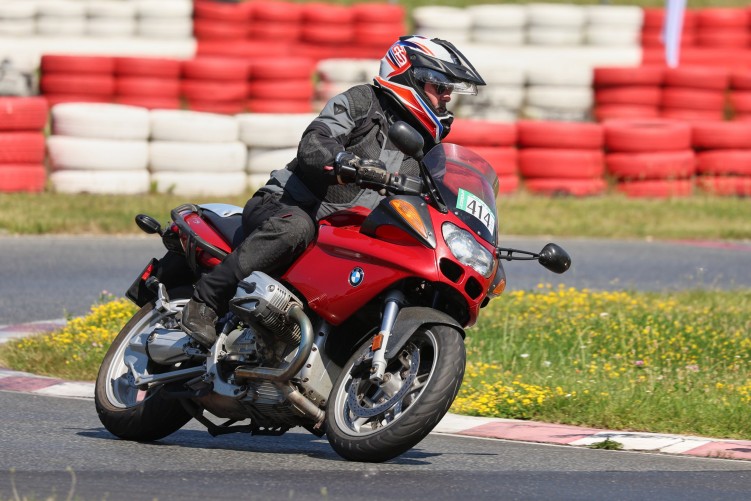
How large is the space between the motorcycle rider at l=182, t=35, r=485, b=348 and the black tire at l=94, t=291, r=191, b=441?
0.44 metres

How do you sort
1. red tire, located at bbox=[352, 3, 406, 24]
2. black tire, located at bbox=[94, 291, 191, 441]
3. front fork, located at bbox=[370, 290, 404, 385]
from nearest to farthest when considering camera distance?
front fork, located at bbox=[370, 290, 404, 385] → black tire, located at bbox=[94, 291, 191, 441] → red tire, located at bbox=[352, 3, 406, 24]

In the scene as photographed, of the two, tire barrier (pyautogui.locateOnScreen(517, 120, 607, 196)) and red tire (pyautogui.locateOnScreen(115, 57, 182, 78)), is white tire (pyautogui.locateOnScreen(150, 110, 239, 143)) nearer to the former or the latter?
red tire (pyautogui.locateOnScreen(115, 57, 182, 78))

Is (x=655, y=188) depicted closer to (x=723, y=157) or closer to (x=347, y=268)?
(x=723, y=157)

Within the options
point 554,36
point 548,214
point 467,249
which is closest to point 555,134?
point 548,214

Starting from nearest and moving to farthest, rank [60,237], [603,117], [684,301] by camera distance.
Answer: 1. [684,301]
2. [60,237]
3. [603,117]

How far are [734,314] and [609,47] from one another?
15.9m

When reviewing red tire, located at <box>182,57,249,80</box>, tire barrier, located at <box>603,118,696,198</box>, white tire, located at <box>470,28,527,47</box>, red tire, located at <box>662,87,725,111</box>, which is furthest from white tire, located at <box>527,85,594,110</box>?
white tire, located at <box>470,28,527,47</box>

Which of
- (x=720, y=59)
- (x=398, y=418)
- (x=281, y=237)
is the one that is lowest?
(x=398, y=418)

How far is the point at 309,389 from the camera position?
5.85m

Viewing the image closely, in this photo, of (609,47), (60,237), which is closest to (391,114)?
(60,237)

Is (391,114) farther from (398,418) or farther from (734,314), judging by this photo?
(734,314)

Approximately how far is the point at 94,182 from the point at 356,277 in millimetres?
10025

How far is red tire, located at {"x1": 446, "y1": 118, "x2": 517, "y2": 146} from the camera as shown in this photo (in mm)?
16453

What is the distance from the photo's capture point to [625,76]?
63.9ft
